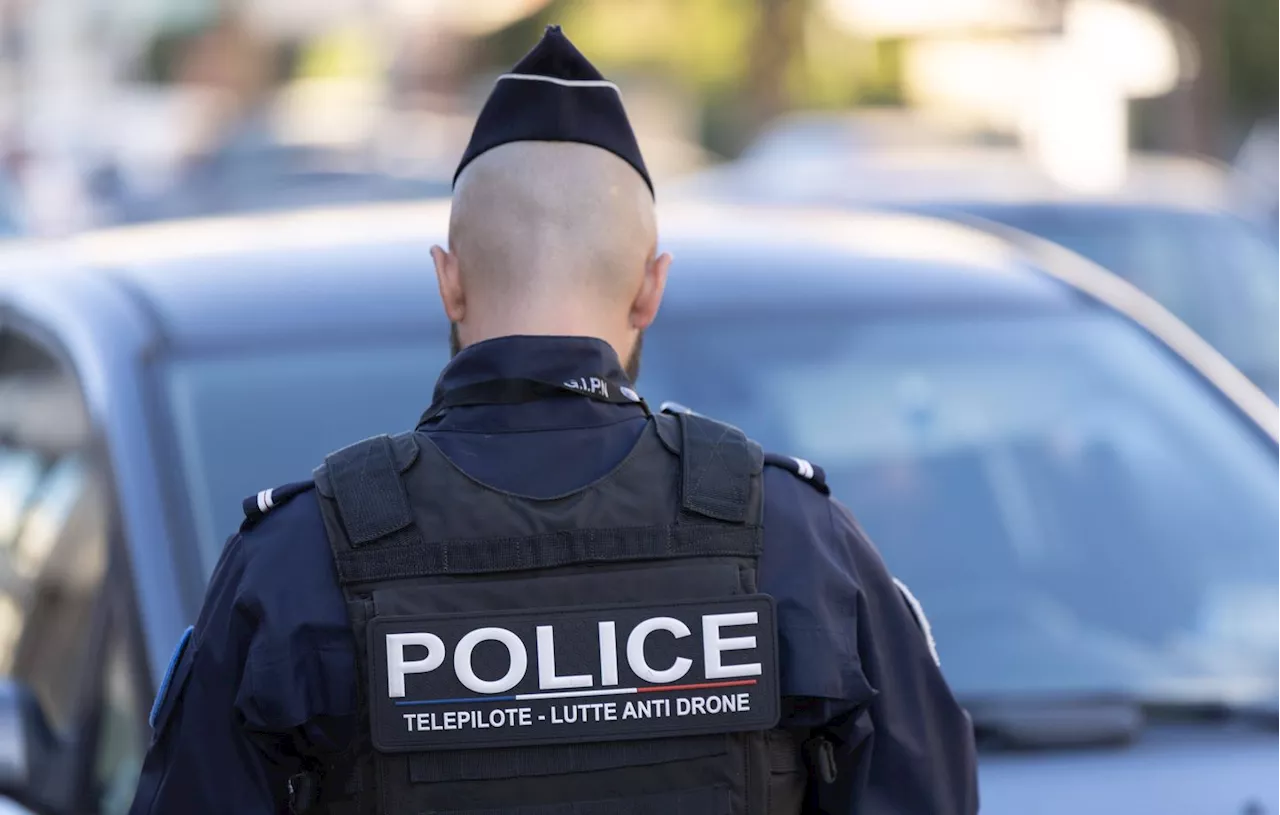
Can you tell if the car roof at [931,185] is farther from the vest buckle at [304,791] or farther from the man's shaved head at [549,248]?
the vest buckle at [304,791]

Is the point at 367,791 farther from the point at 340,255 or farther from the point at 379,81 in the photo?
the point at 379,81

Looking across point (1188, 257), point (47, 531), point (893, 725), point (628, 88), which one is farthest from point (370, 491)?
point (628, 88)

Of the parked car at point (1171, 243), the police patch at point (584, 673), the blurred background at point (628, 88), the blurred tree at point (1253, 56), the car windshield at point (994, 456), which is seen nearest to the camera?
the police patch at point (584, 673)

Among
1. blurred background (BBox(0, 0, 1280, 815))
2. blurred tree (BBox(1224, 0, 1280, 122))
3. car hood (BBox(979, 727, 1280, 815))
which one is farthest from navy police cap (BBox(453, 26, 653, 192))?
blurred tree (BBox(1224, 0, 1280, 122))

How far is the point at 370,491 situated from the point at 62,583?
4.94 ft

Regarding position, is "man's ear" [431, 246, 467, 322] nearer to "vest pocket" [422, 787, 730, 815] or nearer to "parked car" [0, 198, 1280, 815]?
"vest pocket" [422, 787, 730, 815]

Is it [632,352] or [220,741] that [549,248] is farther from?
[220,741]

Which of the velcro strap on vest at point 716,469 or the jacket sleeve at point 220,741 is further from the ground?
the velcro strap on vest at point 716,469

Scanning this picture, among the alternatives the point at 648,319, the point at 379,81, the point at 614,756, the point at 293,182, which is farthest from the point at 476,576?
the point at 379,81

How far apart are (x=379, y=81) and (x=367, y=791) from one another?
36.3m

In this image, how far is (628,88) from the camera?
119ft

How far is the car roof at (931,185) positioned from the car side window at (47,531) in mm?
4812

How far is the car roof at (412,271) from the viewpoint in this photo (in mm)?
3068

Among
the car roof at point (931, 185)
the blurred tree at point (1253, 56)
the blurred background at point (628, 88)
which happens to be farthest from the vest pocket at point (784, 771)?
the blurred tree at point (1253, 56)
